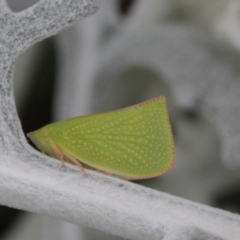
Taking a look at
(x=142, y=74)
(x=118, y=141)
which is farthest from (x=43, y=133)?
(x=142, y=74)

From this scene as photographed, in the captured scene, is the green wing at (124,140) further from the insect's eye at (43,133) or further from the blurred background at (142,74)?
the blurred background at (142,74)

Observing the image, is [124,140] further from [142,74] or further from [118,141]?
[142,74]

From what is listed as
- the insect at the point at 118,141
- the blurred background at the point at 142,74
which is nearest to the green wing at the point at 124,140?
the insect at the point at 118,141

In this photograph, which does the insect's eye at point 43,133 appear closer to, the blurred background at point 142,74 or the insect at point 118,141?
the insect at point 118,141

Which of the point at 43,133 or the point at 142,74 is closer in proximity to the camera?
the point at 43,133

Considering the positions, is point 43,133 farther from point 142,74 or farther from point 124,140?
point 142,74

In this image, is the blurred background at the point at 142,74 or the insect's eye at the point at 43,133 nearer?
the insect's eye at the point at 43,133
